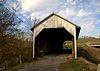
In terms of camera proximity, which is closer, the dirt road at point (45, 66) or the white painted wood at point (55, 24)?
the dirt road at point (45, 66)

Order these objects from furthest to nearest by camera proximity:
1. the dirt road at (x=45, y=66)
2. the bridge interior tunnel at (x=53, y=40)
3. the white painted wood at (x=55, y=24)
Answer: the bridge interior tunnel at (x=53, y=40)
the white painted wood at (x=55, y=24)
the dirt road at (x=45, y=66)

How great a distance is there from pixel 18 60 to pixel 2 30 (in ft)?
24.4

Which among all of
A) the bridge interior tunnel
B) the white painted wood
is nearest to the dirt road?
the white painted wood

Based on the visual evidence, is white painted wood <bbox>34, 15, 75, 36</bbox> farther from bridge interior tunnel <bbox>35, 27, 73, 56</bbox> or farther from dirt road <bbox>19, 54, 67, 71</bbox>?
bridge interior tunnel <bbox>35, 27, 73, 56</bbox>

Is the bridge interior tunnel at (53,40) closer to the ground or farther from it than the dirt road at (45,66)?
farther from it

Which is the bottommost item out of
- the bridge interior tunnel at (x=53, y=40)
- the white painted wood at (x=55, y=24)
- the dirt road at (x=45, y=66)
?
the dirt road at (x=45, y=66)

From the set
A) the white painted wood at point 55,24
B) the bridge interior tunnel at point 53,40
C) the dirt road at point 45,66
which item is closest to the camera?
the dirt road at point 45,66

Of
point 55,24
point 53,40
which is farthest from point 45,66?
point 53,40

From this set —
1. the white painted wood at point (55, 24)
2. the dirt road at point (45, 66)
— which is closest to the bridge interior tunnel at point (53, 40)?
the white painted wood at point (55, 24)

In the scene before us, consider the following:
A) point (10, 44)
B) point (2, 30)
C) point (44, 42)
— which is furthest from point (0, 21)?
point (44, 42)

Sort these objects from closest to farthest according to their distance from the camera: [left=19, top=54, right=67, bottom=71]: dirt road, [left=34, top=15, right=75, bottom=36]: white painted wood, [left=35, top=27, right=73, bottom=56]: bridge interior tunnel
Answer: [left=19, top=54, right=67, bottom=71]: dirt road → [left=34, top=15, right=75, bottom=36]: white painted wood → [left=35, top=27, right=73, bottom=56]: bridge interior tunnel

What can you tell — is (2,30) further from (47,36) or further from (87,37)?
(87,37)

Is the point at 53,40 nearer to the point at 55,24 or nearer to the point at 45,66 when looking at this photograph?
the point at 55,24

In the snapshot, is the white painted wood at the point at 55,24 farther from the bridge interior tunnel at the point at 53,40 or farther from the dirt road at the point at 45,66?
the bridge interior tunnel at the point at 53,40
